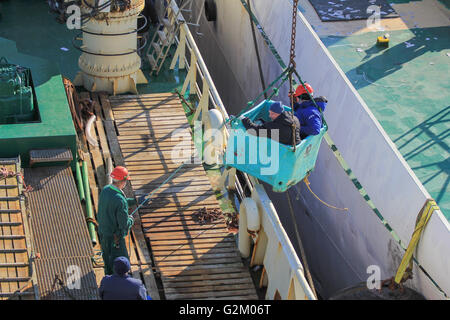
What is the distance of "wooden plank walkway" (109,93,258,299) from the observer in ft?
26.1

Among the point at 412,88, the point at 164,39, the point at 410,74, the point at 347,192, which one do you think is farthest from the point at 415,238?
the point at 164,39

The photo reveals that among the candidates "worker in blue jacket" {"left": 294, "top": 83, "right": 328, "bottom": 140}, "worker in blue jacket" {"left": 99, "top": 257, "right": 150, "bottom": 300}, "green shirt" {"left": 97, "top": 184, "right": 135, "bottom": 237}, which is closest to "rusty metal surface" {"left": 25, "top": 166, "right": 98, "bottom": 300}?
"green shirt" {"left": 97, "top": 184, "right": 135, "bottom": 237}

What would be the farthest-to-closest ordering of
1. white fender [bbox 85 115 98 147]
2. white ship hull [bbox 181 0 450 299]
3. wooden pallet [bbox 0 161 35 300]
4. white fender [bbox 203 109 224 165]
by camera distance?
1. white fender [bbox 85 115 98 147]
2. white fender [bbox 203 109 224 165]
3. white ship hull [bbox 181 0 450 299]
4. wooden pallet [bbox 0 161 35 300]

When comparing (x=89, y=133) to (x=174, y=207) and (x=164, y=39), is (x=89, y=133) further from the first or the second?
(x=164, y=39)

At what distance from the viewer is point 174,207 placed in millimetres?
8992

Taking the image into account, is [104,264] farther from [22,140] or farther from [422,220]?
[422,220]

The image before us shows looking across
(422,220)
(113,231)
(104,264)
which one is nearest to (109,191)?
(113,231)

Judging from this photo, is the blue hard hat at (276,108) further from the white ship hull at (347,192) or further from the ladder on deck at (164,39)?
the ladder on deck at (164,39)

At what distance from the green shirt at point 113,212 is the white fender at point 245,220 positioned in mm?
1344

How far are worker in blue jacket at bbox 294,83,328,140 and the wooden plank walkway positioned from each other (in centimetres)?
167

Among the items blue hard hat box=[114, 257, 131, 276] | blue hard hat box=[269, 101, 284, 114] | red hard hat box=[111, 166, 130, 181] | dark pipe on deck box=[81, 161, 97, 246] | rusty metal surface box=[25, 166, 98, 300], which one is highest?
blue hard hat box=[269, 101, 284, 114]

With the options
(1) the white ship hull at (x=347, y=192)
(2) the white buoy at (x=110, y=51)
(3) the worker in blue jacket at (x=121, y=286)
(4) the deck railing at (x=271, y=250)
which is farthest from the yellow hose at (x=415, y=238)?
(2) the white buoy at (x=110, y=51)

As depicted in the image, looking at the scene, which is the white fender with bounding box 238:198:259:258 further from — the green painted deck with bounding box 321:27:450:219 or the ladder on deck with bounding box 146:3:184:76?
the ladder on deck with bounding box 146:3:184:76

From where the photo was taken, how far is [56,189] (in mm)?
8438
